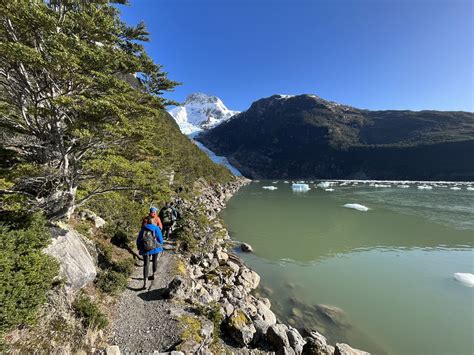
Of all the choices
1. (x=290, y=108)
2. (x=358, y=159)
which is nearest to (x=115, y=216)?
(x=358, y=159)

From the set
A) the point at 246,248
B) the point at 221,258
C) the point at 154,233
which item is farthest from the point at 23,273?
the point at 246,248

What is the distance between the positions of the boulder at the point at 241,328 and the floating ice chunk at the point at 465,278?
11.9 metres

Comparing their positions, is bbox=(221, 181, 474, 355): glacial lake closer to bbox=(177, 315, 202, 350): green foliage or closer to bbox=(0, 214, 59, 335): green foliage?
bbox=(177, 315, 202, 350): green foliage

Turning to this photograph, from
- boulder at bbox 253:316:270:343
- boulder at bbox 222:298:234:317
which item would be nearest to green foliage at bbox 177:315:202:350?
boulder at bbox 222:298:234:317

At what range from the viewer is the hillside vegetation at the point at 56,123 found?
482 cm

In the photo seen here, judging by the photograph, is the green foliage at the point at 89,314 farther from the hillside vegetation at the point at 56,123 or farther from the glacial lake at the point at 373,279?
the glacial lake at the point at 373,279

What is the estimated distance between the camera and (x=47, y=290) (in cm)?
515

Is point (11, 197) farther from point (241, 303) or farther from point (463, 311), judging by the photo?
point (463, 311)

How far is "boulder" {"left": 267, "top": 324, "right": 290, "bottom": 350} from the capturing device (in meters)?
6.29

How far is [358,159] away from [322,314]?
14437 centimetres

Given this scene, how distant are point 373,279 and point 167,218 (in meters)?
11.0

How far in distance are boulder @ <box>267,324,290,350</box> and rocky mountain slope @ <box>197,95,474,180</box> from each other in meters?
127

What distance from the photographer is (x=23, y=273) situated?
4562mm

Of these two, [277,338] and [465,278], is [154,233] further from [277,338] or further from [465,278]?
[465,278]
